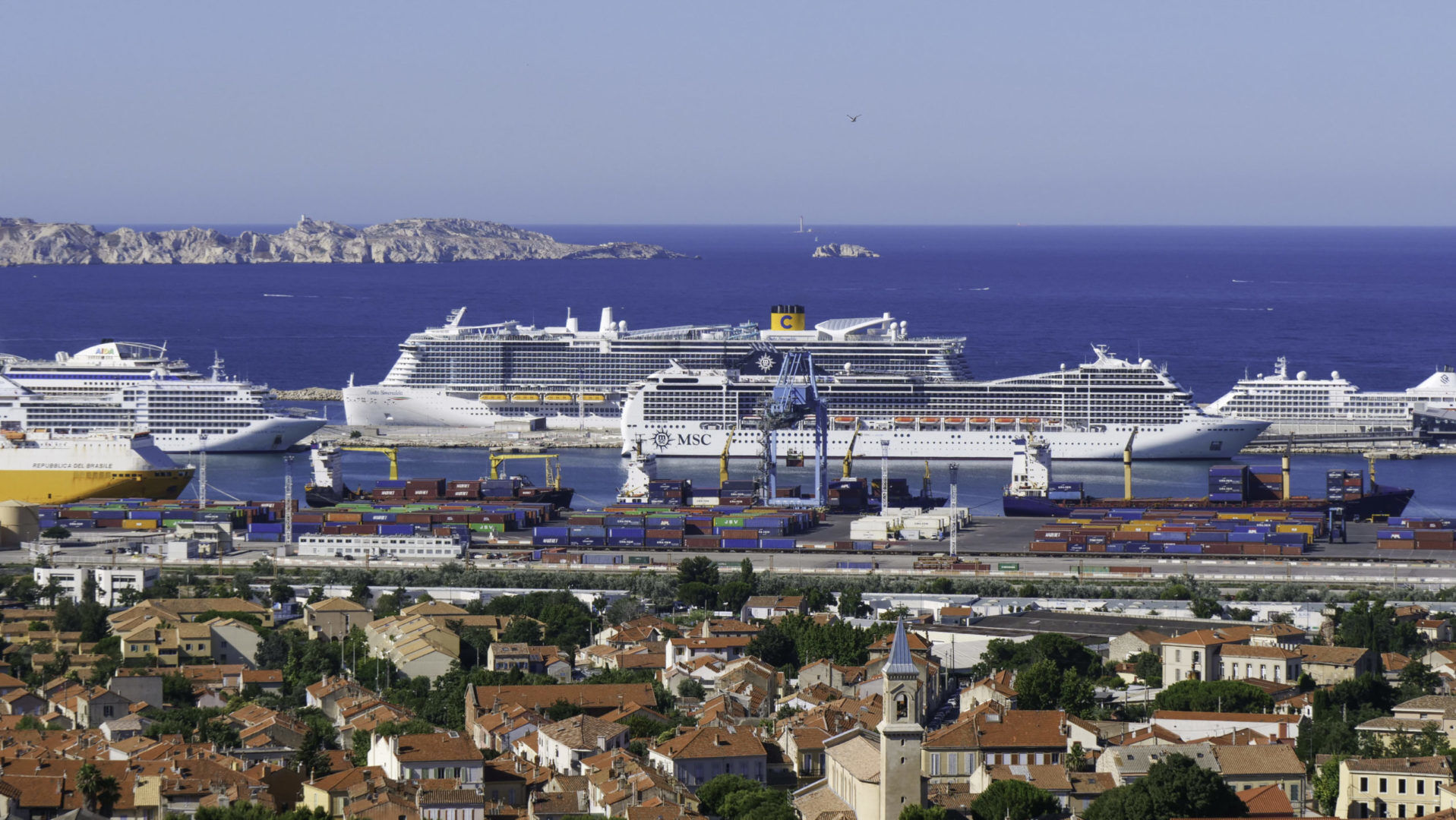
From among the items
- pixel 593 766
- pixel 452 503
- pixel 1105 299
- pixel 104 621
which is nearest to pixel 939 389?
pixel 452 503

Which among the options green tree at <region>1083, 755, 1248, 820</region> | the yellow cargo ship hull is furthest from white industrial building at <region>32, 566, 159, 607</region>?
green tree at <region>1083, 755, 1248, 820</region>

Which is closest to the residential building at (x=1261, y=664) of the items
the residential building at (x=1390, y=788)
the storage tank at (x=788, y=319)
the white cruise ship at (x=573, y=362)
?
the residential building at (x=1390, y=788)

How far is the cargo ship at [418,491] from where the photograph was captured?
160ft

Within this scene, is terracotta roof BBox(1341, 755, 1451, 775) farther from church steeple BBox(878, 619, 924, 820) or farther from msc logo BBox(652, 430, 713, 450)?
msc logo BBox(652, 430, 713, 450)

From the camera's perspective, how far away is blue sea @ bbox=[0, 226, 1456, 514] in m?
58.8

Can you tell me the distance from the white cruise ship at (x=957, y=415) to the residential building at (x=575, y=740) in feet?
108

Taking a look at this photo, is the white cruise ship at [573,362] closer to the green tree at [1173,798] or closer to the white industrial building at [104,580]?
the white industrial building at [104,580]

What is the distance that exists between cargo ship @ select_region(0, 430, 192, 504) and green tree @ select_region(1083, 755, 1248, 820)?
34.3 metres

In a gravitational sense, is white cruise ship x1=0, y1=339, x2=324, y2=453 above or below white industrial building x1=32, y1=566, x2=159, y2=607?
above

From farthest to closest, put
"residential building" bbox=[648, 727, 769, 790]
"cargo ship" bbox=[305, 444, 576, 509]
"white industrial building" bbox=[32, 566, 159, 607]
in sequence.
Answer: "cargo ship" bbox=[305, 444, 576, 509] → "white industrial building" bbox=[32, 566, 159, 607] → "residential building" bbox=[648, 727, 769, 790]

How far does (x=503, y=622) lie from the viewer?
3491 cm

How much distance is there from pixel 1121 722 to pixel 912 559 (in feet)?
47.6

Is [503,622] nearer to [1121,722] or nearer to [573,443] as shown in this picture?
[1121,722]

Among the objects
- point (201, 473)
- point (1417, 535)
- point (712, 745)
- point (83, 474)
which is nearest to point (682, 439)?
point (201, 473)
